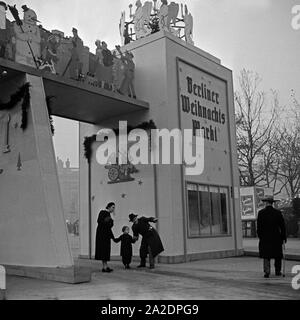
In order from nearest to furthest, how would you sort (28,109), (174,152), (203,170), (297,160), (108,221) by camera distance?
(28,109) < (108,221) < (174,152) < (203,170) < (297,160)

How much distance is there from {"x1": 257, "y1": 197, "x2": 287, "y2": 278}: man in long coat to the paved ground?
40 cm

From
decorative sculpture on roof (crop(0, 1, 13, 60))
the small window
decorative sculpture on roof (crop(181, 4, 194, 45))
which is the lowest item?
the small window

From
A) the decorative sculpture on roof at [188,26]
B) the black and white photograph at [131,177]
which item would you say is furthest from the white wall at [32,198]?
the decorative sculpture on roof at [188,26]

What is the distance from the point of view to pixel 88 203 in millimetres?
15445

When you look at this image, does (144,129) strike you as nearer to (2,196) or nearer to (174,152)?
(174,152)

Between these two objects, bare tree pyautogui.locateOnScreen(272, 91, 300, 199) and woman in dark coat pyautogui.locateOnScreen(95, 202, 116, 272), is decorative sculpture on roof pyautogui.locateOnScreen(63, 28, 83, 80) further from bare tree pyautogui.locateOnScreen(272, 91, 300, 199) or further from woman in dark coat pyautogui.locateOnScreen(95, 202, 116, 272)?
bare tree pyautogui.locateOnScreen(272, 91, 300, 199)

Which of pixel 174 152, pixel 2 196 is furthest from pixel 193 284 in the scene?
pixel 174 152

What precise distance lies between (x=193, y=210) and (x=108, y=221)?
400 cm

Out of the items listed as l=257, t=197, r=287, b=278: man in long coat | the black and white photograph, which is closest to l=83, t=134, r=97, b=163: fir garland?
the black and white photograph

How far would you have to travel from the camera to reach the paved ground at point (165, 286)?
23.7 feet

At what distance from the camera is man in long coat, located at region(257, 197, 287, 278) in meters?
9.56

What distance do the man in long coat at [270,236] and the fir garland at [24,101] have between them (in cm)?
541

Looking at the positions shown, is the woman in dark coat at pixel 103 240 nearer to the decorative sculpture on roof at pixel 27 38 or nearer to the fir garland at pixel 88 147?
the decorative sculpture on roof at pixel 27 38

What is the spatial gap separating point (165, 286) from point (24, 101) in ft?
16.1
